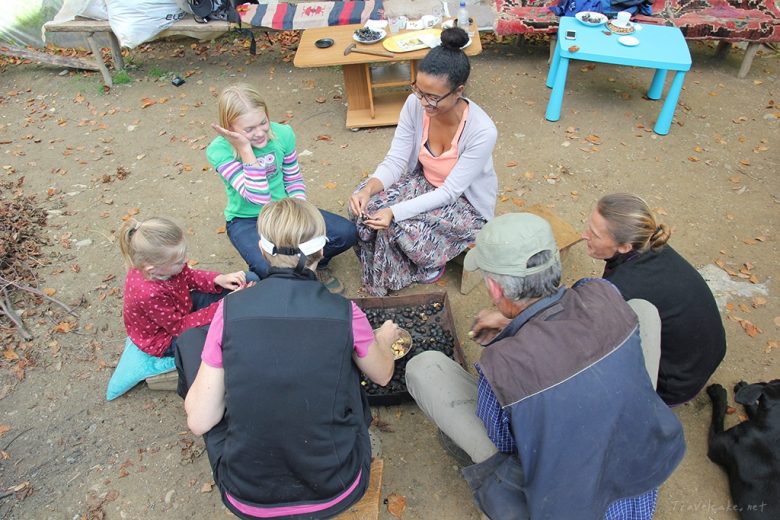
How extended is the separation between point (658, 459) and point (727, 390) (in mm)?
1629

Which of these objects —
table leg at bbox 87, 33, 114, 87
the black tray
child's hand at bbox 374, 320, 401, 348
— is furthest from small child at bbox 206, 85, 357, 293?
table leg at bbox 87, 33, 114, 87

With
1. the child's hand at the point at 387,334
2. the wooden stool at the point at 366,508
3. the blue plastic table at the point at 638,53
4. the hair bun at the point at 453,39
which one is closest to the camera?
the wooden stool at the point at 366,508

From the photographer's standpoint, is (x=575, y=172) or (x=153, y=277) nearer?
(x=153, y=277)

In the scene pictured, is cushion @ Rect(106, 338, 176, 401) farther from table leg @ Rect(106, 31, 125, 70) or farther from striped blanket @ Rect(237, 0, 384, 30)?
table leg @ Rect(106, 31, 125, 70)

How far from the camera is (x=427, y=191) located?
3871mm

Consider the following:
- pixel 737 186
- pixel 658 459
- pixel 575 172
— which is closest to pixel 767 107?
pixel 737 186

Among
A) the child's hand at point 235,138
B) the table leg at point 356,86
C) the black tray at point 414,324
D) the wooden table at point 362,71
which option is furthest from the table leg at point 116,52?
the black tray at point 414,324

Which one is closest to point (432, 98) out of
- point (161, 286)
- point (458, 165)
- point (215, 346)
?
point (458, 165)

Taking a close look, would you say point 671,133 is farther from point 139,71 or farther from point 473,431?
point 139,71

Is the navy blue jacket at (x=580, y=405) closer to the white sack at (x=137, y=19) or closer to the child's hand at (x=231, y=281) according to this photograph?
the child's hand at (x=231, y=281)

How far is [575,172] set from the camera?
5160mm

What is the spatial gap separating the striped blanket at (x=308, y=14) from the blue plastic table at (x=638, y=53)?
237cm

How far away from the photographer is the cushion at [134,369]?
3246mm

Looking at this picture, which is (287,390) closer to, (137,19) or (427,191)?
(427,191)
